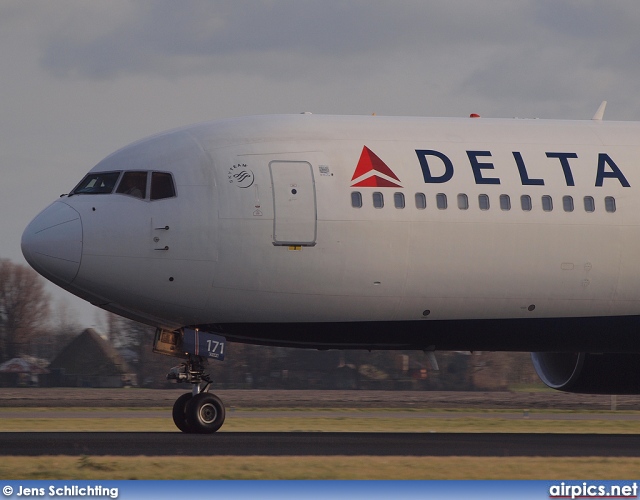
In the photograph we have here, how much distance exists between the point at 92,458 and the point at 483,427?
54.8 ft

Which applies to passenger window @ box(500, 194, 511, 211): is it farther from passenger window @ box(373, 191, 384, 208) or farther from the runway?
the runway

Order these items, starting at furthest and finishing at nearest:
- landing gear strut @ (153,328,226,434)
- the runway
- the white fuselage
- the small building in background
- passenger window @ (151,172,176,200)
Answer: the small building in background < landing gear strut @ (153,328,226,434) < passenger window @ (151,172,176,200) < the white fuselage < the runway

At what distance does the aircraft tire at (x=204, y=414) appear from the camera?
21.6 metres

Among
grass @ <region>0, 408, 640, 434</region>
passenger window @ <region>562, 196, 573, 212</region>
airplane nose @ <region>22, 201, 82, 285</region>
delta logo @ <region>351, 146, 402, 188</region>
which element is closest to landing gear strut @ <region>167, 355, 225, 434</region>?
airplane nose @ <region>22, 201, 82, 285</region>

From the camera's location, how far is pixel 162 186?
21375 mm

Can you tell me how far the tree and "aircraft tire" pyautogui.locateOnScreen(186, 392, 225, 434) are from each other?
53274 mm

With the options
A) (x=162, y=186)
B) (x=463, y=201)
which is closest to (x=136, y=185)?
(x=162, y=186)

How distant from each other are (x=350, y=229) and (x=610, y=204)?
5301 mm

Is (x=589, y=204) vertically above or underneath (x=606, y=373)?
above

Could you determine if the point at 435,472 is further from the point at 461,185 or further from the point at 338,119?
the point at 338,119

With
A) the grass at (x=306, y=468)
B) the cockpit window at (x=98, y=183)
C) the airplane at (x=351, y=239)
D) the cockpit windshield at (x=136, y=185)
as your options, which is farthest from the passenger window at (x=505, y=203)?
the cockpit window at (x=98, y=183)

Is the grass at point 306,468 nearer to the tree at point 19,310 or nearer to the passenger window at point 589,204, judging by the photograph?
the passenger window at point 589,204

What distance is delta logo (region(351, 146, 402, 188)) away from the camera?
71.3ft

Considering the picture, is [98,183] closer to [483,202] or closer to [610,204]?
[483,202]
